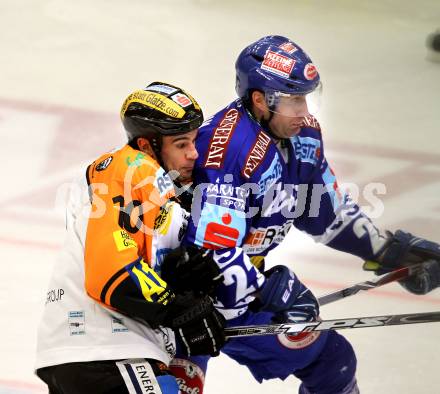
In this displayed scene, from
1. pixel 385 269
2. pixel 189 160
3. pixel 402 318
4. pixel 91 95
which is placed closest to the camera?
pixel 189 160

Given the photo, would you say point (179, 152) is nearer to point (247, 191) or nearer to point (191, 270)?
point (247, 191)

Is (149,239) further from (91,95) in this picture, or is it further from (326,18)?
(326,18)

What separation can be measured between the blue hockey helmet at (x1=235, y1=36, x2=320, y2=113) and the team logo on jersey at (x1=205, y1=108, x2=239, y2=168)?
0.46 ft

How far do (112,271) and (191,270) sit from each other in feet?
0.91

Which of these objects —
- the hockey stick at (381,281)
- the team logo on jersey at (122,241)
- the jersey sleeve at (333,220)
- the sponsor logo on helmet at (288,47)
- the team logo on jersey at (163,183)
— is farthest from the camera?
the hockey stick at (381,281)

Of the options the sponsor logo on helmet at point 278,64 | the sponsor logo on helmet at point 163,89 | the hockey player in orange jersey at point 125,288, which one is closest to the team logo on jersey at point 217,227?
the hockey player in orange jersey at point 125,288

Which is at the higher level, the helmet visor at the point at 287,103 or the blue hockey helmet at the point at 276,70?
the blue hockey helmet at the point at 276,70

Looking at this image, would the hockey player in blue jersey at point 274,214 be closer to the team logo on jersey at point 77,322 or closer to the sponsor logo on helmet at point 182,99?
the sponsor logo on helmet at point 182,99

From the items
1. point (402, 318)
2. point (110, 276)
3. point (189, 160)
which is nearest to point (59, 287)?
point (110, 276)

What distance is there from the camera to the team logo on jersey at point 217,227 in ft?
11.2

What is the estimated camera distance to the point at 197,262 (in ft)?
10.9

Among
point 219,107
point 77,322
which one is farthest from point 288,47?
point 219,107

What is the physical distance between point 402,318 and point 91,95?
118 inches

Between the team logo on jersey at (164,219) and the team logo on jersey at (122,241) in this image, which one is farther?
the team logo on jersey at (164,219)
